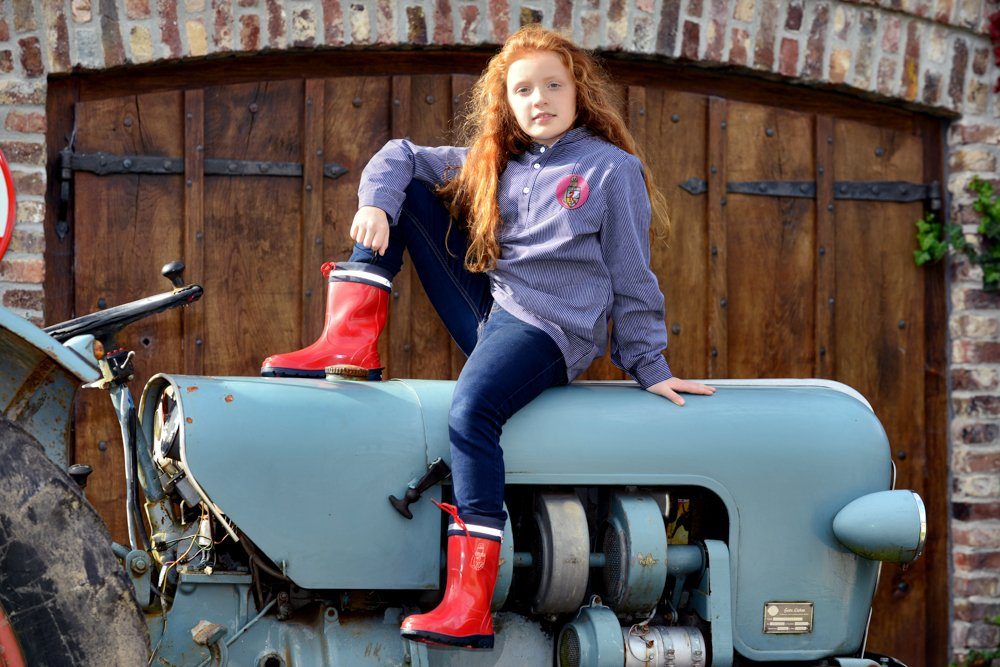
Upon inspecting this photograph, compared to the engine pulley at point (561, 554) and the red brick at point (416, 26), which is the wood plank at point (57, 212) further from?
the engine pulley at point (561, 554)

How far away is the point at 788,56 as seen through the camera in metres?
4.45

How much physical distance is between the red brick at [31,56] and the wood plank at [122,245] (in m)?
0.19

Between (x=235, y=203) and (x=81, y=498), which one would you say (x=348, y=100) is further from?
(x=81, y=498)

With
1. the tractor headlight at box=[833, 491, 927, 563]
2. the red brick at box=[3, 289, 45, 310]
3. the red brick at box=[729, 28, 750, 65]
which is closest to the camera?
the tractor headlight at box=[833, 491, 927, 563]

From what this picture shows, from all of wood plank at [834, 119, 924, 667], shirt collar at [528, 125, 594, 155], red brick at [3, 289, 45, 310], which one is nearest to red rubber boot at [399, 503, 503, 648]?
shirt collar at [528, 125, 594, 155]

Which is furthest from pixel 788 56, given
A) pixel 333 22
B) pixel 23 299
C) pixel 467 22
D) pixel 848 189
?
pixel 23 299

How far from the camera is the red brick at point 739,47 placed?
4.39 m

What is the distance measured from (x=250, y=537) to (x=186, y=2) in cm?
222

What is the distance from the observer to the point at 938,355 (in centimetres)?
466

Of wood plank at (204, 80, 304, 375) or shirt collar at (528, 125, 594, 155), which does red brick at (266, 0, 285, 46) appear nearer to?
wood plank at (204, 80, 304, 375)

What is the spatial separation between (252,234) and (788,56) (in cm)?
206

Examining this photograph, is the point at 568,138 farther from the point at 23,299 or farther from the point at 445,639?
the point at 23,299

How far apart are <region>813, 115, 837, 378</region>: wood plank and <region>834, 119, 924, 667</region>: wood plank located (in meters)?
0.04

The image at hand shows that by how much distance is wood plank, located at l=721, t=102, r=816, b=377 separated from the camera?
450cm
